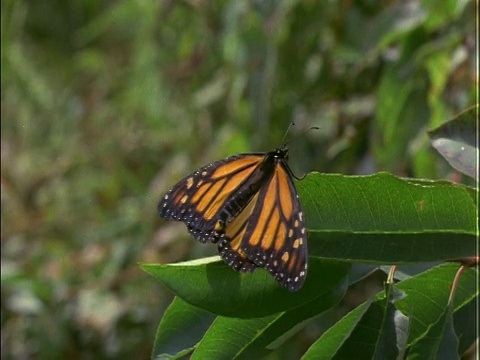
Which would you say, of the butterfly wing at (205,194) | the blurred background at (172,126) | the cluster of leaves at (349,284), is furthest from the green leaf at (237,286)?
the blurred background at (172,126)

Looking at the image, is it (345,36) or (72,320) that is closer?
(345,36)

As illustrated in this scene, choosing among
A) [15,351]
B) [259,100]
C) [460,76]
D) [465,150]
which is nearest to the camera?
[465,150]

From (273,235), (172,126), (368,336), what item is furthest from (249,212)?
(172,126)

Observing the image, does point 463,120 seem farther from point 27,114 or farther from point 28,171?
point 27,114

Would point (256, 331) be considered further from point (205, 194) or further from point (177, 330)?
point (205, 194)

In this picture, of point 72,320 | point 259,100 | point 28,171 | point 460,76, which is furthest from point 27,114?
point 460,76

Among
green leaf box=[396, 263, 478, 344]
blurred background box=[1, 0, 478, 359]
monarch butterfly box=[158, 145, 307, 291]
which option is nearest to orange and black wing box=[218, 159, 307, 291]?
monarch butterfly box=[158, 145, 307, 291]
